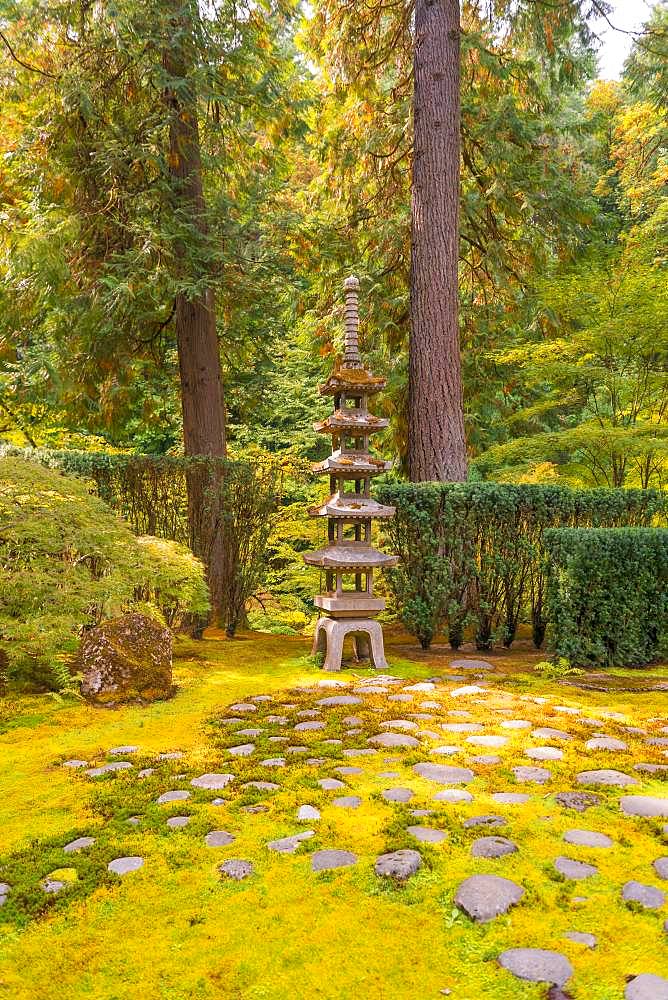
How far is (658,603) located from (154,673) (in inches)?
166

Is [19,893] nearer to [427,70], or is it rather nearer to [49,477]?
[49,477]

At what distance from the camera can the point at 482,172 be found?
10.3 meters

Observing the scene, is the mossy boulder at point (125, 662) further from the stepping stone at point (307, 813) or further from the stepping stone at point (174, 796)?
the stepping stone at point (307, 813)

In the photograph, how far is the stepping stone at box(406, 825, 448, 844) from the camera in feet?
9.07

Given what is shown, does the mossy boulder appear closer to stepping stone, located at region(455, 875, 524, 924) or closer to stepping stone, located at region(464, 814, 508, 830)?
stepping stone, located at region(464, 814, 508, 830)

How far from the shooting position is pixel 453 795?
10.5 feet

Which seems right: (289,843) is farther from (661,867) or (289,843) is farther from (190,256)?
(190,256)

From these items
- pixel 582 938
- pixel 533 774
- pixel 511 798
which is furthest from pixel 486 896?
pixel 533 774

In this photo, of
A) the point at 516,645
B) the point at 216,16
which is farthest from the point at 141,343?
the point at 516,645

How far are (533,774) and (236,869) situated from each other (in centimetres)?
155

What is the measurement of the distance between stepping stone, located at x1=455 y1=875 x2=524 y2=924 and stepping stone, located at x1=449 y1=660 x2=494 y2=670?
370cm

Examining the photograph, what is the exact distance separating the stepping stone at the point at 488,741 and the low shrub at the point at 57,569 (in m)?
2.55

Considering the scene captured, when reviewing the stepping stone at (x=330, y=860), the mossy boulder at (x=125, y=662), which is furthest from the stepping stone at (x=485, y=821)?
the mossy boulder at (x=125, y=662)

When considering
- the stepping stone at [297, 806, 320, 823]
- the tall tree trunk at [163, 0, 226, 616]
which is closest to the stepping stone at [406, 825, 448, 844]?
the stepping stone at [297, 806, 320, 823]
